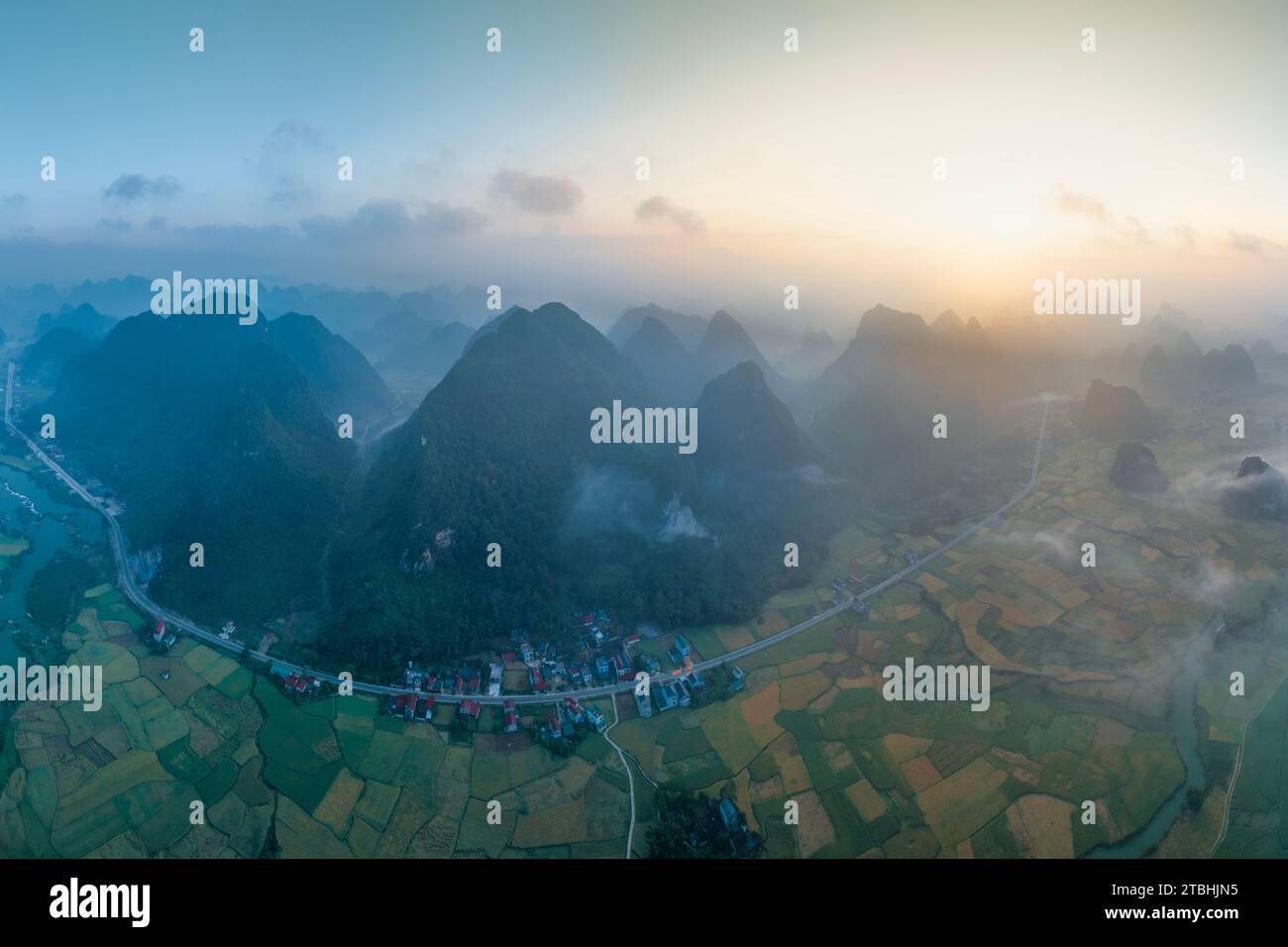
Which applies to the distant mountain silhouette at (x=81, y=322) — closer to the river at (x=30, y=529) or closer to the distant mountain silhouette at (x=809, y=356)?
the river at (x=30, y=529)

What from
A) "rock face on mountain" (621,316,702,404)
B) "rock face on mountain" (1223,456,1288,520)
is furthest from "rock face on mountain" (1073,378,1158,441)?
"rock face on mountain" (621,316,702,404)

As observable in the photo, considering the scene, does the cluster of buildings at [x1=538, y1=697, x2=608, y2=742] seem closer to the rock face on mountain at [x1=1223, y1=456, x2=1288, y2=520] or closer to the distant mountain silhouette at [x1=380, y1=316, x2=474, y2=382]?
the rock face on mountain at [x1=1223, y1=456, x2=1288, y2=520]

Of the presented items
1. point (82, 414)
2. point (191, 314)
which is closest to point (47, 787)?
point (82, 414)

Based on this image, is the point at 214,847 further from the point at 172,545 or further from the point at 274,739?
the point at 172,545

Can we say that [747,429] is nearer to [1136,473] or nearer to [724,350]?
[1136,473]

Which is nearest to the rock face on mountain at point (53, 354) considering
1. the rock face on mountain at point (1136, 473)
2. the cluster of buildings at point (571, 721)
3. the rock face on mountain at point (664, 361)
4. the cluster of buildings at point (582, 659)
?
the rock face on mountain at point (664, 361)
